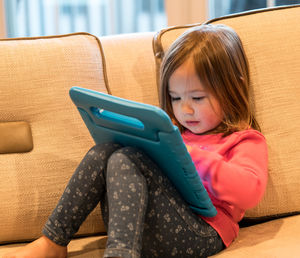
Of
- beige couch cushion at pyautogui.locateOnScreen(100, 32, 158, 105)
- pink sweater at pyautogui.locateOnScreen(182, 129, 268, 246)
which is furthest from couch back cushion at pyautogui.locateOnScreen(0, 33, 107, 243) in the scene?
pink sweater at pyautogui.locateOnScreen(182, 129, 268, 246)

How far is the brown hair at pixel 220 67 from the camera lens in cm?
111

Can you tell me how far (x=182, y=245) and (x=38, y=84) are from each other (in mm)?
547

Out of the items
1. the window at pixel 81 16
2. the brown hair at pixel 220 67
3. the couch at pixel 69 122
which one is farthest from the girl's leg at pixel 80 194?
the window at pixel 81 16

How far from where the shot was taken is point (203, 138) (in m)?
1.17

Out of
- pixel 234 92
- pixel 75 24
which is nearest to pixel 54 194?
pixel 234 92

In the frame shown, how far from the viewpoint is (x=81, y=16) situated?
207 centimetres

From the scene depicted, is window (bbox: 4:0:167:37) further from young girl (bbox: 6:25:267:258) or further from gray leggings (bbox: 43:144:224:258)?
gray leggings (bbox: 43:144:224:258)

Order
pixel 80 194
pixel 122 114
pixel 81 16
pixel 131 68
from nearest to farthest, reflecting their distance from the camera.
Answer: pixel 122 114
pixel 80 194
pixel 131 68
pixel 81 16

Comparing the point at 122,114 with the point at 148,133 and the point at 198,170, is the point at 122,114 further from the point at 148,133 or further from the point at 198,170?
the point at 198,170

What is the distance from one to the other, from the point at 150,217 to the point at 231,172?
0.66 ft

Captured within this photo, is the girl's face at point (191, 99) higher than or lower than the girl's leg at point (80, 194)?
higher

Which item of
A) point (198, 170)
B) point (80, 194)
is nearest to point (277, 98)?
point (198, 170)

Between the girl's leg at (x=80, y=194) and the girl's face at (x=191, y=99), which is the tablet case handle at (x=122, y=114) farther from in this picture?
the girl's face at (x=191, y=99)

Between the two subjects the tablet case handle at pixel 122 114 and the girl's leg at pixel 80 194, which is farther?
the girl's leg at pixel 80 194
